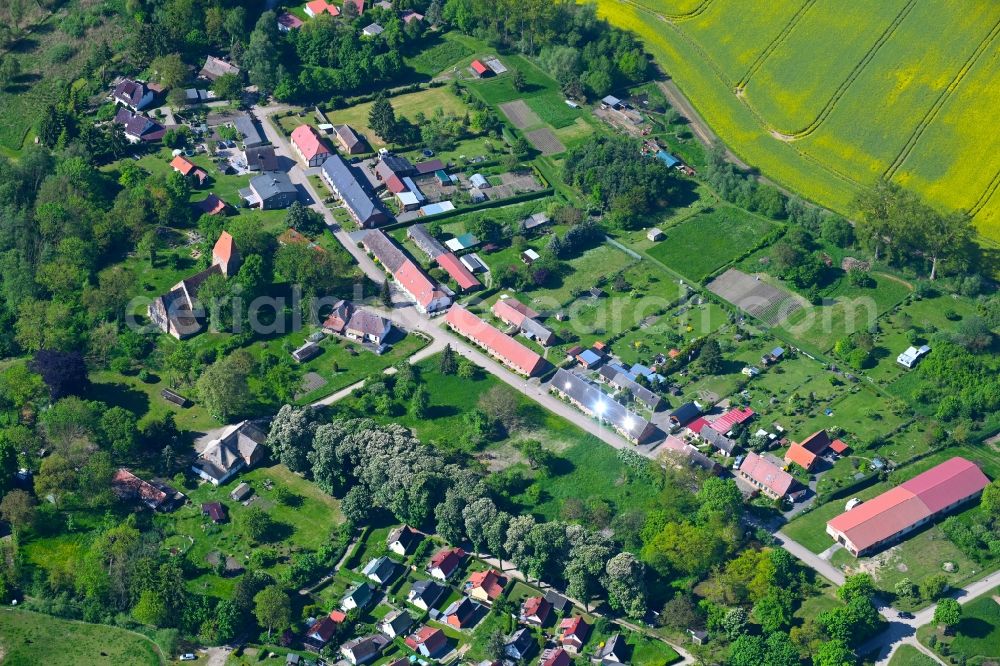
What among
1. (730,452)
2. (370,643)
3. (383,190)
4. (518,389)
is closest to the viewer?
(370,643)

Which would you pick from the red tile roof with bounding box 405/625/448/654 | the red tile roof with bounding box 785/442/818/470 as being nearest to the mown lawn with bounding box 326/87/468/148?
the red tile roof with bounding box 785/442/818/470

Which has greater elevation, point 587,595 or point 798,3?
point 798,3

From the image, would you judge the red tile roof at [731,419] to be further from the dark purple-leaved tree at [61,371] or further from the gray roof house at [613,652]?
the dark purple-leaved tree at [61,371]

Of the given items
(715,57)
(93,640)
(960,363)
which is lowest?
(93,640)

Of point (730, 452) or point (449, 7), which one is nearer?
point (730, 452)

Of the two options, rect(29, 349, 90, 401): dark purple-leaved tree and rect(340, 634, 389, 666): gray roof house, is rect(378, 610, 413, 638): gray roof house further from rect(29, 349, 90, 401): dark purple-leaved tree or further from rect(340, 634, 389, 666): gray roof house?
rect(29, 349, 90, 401): dark purple-leaved tree

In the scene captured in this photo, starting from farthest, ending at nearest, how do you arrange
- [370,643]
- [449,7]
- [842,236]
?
[449,7]
[842,236]
[370,643]

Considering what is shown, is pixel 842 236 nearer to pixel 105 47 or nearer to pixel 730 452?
pixel 730 452

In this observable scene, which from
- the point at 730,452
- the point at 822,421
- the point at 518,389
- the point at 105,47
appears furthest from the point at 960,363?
the point at 105,47
